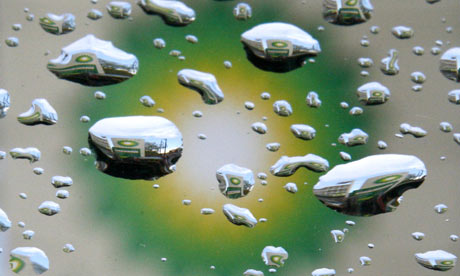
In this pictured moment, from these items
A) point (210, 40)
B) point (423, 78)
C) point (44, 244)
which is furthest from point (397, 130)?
point (44, 244)

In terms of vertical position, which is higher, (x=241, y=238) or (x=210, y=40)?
(x=210, y=40)

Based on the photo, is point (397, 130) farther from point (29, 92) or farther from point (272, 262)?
point (29, 92)

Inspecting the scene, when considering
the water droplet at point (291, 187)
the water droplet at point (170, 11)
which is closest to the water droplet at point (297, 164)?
the water droplet at point (291, 187)

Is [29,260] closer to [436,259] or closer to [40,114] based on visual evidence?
[40,114]

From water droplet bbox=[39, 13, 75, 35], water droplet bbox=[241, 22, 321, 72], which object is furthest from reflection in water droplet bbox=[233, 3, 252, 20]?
water droplet bbox=[39, 13, 75, 35]

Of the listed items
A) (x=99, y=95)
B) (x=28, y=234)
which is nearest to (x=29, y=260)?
(x=28, y=234)
